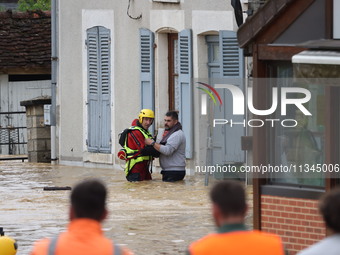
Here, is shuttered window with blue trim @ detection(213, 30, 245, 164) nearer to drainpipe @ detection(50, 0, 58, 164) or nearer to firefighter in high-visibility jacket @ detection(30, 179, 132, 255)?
drainpipe @ detection(50, 0, 58, 164)

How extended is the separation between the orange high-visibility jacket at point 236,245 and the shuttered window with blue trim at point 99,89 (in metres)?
18.3

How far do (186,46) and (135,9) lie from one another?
1878mm

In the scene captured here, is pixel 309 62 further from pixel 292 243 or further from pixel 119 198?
pixel 119 198

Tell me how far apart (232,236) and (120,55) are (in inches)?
709

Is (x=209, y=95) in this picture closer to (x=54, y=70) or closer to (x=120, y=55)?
(x=120, y=55)

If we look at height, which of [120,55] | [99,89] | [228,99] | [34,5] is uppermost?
[34,5]

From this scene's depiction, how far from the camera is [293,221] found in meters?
11.9

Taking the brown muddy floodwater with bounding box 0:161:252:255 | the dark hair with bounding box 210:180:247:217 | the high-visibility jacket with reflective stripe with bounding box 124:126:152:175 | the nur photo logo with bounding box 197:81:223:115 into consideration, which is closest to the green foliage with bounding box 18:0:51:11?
the brown muddy floodwater with bounding box 0:161:252:255

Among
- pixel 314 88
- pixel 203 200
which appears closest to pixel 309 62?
pixel 314 88

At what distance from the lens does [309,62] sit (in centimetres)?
1107

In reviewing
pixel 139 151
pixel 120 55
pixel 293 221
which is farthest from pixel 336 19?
pixel 120 55

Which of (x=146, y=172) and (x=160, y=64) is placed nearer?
(x=146, y=172)

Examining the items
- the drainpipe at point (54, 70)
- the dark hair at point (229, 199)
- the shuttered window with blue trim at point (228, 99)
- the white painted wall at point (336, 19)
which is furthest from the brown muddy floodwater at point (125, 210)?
the dark hair at point (229, 199)

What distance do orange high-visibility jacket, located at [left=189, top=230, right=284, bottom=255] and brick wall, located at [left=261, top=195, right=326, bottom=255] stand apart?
5.65 meters
